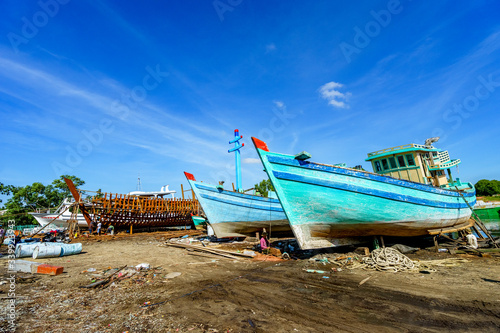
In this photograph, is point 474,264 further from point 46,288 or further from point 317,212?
point 46,288

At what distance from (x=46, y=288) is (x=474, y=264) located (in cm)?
1207

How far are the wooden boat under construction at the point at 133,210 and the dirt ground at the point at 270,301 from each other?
13158 millimetres

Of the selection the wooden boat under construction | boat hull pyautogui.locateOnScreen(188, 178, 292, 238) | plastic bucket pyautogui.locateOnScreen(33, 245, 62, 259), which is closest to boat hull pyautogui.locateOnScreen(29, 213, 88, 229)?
the wooden boat under construction

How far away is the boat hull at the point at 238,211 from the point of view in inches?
546

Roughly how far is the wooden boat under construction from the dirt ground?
13158 mm

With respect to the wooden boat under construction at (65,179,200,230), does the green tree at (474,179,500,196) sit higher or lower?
higher

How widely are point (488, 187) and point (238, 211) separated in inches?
3136

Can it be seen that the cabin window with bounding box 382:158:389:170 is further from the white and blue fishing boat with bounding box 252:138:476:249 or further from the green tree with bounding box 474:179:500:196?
the green tree with bounding box 474:179:500:196

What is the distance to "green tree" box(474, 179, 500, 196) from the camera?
59.4m

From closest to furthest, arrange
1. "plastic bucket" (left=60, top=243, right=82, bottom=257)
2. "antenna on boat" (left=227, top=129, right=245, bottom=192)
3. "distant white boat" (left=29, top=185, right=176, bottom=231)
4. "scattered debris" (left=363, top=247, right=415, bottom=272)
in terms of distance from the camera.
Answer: "scattered debris" (left=363, top=247, right=415, bottom=272) → "plastic bucket" (left=60, top=243, right=82, bottom=257) → "antenna on boat" (left=227, top=129, right=245, bottom=192) → "distant white boat" (left=29, top=185, right=176, bottom=231)

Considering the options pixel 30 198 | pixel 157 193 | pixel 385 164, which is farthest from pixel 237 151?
pixel 30 198

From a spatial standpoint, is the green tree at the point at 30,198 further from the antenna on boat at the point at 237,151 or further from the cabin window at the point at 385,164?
the cabin window at the point at 385,164

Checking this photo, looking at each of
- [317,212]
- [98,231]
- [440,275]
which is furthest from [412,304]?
[98,231]

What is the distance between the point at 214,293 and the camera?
4977mm
